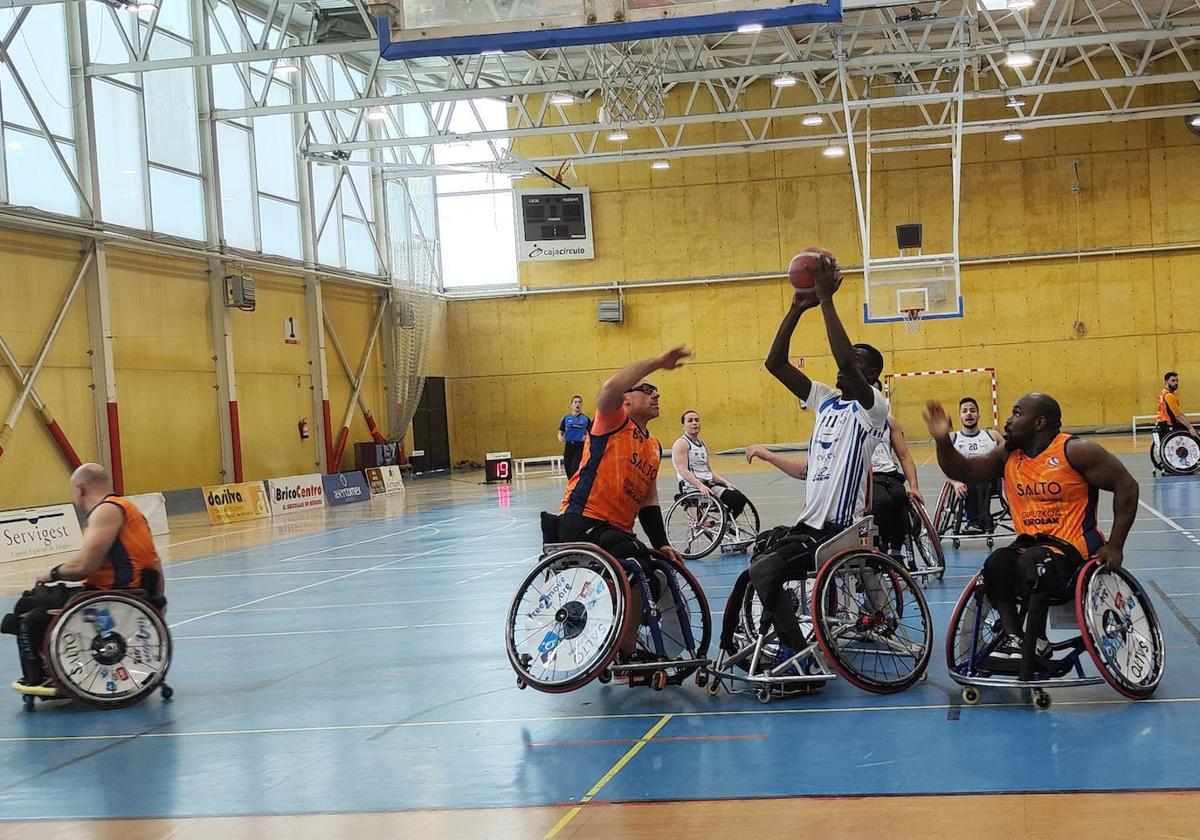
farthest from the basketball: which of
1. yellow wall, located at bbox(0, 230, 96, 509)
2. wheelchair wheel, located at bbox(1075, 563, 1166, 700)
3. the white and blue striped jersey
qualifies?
yellow wall, located at bbox(0, 230, 96, 509)

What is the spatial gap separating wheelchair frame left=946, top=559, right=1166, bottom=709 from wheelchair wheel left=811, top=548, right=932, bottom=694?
0.88ft

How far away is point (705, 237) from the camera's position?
1310 inches

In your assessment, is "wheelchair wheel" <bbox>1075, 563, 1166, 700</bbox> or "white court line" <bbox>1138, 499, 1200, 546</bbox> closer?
"wheelchair wheel" <bbox>1075, 563, 1166, 700</bbox>

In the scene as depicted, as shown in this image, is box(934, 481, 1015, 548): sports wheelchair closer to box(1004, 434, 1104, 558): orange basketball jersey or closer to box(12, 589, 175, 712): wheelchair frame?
box(1004, 434, 1104, 558): orange basketball jersey

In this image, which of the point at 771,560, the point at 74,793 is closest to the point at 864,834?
the point at 771,560

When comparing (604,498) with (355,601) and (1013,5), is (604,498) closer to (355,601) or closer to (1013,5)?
(355,601)

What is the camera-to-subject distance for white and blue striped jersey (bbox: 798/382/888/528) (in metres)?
6.02

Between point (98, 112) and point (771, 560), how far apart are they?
19019 millimetres

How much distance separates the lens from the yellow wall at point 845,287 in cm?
3123

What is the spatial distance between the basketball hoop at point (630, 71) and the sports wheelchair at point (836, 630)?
51.7 feet

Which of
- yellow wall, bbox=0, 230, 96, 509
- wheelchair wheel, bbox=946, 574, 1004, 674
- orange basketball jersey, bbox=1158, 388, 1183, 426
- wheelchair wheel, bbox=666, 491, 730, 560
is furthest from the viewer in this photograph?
yellow wall, bbox=0, 230, 96, 509

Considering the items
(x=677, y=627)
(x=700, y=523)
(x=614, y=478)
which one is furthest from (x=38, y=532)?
(x=677, y=627)

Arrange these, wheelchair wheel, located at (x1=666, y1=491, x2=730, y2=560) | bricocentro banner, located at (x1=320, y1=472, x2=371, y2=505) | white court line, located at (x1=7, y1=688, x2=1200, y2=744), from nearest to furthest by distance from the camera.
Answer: white court line, located at (x1=7, y1=688, x2=1200, y2=744) → wheelchair wheel, located at (x1=666, y1=491, x2=730, y2=560) → bricocentro banner, located at (x1=320, y1=472, x2=371, y2=505)

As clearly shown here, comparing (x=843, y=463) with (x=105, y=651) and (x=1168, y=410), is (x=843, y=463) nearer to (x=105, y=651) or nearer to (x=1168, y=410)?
(x=105, y=651)
